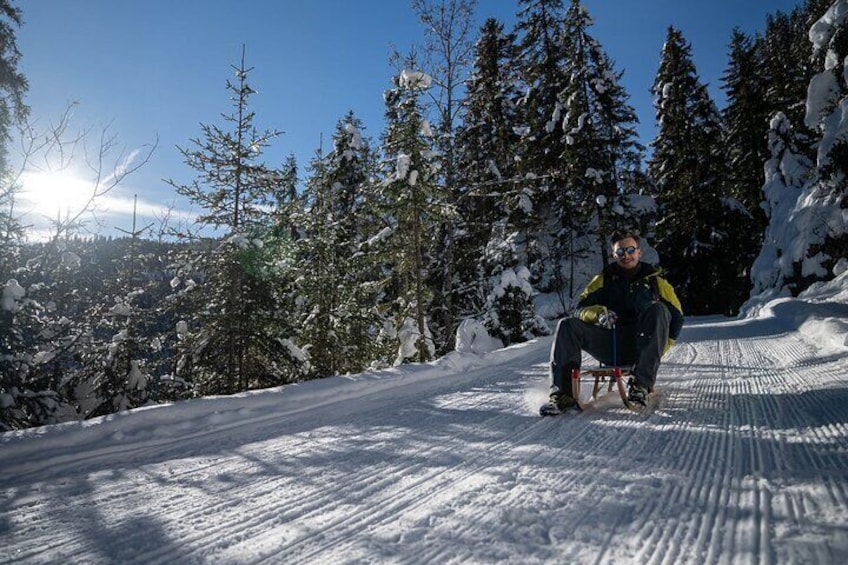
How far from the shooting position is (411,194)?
10984mm

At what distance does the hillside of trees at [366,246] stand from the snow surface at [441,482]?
220 inches

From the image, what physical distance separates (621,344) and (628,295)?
0.44m

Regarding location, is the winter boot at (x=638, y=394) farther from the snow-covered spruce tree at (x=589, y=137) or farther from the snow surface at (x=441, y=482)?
the snow-covered spruce tree at (x=589, y=137)

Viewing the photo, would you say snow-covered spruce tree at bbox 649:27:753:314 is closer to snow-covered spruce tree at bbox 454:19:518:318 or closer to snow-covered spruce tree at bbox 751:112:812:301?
snow-covered spruce tree at bbox 751:112:812:301

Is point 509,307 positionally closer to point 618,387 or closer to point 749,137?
point 618,387

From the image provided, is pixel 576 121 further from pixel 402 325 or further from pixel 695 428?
pixel 695 428

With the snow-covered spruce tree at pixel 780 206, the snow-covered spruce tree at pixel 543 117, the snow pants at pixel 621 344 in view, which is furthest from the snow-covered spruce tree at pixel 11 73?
the snow-covered spruce tree at pixel 780 206

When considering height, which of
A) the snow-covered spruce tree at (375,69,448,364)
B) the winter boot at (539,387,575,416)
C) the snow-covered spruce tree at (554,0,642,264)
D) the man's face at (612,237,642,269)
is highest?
the snow-covered spruce tree at (554,0,642,264)

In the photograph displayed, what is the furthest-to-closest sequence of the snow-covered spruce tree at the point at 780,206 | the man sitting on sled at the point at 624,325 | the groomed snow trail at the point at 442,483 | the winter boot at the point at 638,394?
the snow-covered spruce tree at the point at 780,206 < the man sitting on sled at the point at 624,325 < the winter boot at the point at 638,394 < the groomed snow trail at the point at 442,483

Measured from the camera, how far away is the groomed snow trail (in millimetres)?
1498

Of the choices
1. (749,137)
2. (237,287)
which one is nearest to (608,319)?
(237,287)

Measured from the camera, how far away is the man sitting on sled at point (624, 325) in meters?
3.37

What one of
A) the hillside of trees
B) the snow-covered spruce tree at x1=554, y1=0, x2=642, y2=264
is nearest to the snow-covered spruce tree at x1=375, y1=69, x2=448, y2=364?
the hillside of trees

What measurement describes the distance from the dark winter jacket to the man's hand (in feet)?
0.30
